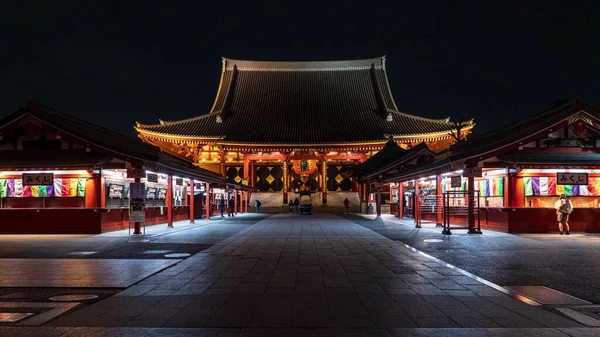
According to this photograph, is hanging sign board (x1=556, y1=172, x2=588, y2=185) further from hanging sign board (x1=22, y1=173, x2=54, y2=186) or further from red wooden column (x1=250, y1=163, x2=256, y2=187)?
red wooden column (x1=250, y1=163, x2=256, y2=187)

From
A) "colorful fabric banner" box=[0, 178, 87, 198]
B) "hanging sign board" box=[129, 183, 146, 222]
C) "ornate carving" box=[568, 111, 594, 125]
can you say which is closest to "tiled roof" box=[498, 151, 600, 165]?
"ornate carving" box=[568, 111, 594, 125]

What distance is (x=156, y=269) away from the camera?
10406 millimetres

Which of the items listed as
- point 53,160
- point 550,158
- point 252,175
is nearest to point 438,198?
point 550,158

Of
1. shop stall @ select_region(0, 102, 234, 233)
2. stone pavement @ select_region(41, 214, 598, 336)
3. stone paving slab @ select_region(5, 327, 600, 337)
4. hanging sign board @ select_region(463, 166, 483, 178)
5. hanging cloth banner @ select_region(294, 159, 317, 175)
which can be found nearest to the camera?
stone paving slab @ select_region(5, 327, 600, 337)

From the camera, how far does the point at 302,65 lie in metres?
60.5

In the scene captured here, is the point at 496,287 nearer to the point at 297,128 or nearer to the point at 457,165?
the point at 457,165

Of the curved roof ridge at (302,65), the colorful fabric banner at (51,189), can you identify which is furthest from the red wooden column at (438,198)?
the curved roof ridge at (302,65)

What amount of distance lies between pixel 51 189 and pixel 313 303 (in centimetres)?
1731

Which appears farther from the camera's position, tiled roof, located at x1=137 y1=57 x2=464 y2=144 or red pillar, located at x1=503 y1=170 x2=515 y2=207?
tiled roof, located at x1=137 y1=57 x2=464 y2=144

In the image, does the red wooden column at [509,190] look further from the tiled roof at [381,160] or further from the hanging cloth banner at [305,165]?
the hanging cloth banner at [305,165]

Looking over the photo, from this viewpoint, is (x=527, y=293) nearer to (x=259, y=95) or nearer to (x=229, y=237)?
(x=229, y=237)

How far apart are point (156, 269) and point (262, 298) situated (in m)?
3.75

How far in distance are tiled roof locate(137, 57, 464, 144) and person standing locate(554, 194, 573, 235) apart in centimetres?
2702

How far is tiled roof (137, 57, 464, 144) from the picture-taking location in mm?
48094
